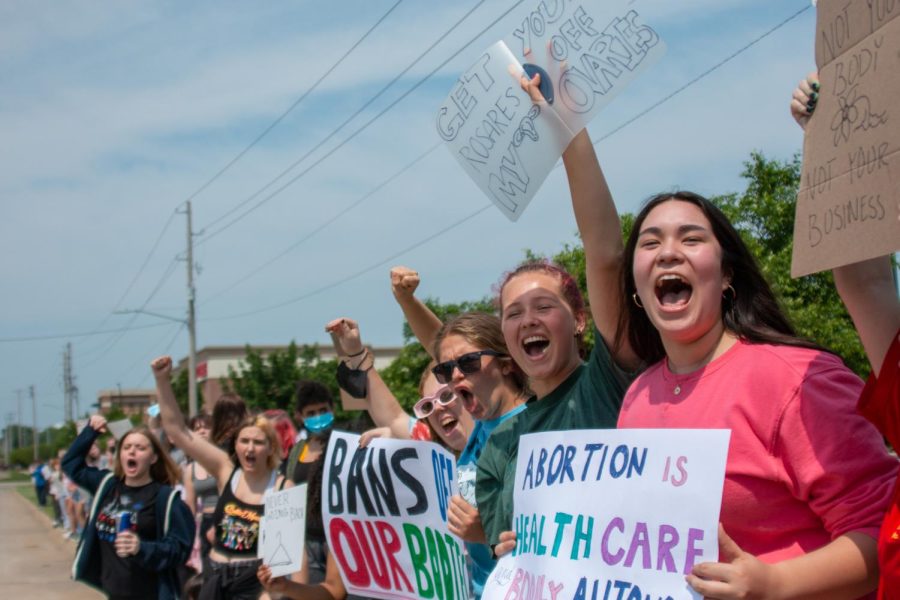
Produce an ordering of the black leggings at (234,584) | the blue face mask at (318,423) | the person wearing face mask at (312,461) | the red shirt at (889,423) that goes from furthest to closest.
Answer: the blue face mask at (318,423), the black leggings at (234,584), the person wearing face mask at (312,461), the red shirt at (889,423)

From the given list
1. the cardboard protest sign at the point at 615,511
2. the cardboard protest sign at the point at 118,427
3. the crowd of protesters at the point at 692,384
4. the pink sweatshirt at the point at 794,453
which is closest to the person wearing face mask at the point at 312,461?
the crowd of protesters at the point at 692,384

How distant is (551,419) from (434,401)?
947 mm

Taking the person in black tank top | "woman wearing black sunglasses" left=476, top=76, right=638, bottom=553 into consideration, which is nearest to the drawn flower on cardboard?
"woman wearing black sunglasses" left=476, top=76, right=638, bottom=553

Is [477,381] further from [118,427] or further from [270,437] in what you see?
[118,427]

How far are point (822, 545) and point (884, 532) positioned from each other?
22 centimetres

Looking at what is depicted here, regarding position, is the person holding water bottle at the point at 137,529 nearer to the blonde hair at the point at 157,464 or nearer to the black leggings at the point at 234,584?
the blonde hair at the point at 157,464

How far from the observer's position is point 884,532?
6.52 feet

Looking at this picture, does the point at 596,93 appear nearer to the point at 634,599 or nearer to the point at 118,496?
the point at 634,599

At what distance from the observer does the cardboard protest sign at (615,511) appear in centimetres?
216

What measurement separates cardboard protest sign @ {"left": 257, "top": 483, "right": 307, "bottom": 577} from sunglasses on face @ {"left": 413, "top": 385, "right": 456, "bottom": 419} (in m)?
1.26

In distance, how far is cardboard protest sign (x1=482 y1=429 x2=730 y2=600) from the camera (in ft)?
7.10

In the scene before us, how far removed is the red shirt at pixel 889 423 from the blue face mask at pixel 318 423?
436cm

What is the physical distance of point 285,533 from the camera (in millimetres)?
5121

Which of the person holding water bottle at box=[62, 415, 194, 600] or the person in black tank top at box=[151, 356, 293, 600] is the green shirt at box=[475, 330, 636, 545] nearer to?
the person in black tank top at box=[151, 356, 293, 600]
